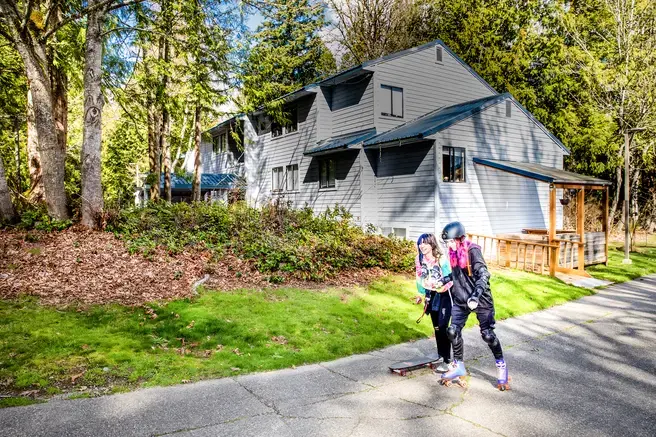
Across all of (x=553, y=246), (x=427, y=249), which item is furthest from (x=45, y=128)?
(x=553, y=246)

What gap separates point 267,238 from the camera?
463 inches

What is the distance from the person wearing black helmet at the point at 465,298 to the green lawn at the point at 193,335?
203 centimetres

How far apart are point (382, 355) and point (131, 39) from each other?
14.6m

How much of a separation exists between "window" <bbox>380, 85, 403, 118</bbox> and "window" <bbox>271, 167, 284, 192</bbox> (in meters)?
8.59

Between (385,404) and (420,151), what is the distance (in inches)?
529

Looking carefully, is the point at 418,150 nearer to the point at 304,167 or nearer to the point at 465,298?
the point at 304,167

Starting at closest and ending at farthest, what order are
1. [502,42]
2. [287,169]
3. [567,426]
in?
1. [567,426]
2. [287,169]
3. [502,42]

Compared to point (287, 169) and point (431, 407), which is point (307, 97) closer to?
point (287, 169)

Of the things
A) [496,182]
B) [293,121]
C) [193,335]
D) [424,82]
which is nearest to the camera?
[193,335]

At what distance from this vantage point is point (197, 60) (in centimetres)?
1438

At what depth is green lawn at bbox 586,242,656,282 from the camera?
46.0 feet

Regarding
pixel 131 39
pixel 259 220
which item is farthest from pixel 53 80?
pixel 259 220

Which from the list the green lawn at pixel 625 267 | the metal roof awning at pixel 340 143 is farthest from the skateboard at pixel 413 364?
the metal roof awning at pixel 340 143

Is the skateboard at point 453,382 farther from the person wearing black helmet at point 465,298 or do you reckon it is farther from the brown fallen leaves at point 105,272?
the brown fallen leaves at point 105,272
